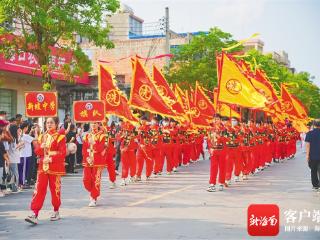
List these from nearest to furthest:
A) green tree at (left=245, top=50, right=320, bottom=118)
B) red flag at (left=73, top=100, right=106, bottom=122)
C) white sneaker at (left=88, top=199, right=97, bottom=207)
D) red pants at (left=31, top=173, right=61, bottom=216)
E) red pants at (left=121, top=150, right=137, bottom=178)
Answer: red pants at (left=31, top=173, right=61, bottom=216)
white sneaker at (left=88, top=199, right=97, bottom=207)
red flag at (left=73, top=100, right=106, bottom=122)
red pants at (left=121, top=150, right=137, bottom=178)
green tree at (left=245, top=50, right=320, bottom=118)

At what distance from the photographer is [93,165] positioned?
392 inches

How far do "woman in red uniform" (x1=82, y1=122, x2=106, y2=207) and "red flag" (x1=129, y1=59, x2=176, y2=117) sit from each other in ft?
14.3

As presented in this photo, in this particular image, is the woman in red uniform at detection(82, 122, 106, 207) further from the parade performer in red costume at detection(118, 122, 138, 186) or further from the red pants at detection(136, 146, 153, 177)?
the red pants at detection(136, 146, 153, 177)

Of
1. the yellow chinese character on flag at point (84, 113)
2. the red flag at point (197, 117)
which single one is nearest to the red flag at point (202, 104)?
the red flag at point (197, 117)

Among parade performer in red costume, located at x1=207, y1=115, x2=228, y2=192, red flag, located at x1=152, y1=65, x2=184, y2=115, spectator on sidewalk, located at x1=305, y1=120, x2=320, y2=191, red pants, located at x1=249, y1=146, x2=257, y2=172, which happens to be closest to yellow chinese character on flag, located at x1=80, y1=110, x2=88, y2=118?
parade performer in red costume, located at x1=207, y1=115, x2=228, y2=192

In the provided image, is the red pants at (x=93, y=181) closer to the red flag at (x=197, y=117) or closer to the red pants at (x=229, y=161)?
the red pants at (x=229, y=161)

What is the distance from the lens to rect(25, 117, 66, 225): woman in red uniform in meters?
8.46

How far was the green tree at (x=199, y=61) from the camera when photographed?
34.7 metres

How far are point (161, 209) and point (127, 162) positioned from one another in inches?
162

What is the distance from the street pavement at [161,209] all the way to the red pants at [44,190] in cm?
29

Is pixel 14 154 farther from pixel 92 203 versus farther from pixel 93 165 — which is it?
pixel 92 203

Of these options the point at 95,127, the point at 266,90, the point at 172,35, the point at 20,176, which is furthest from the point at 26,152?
the point at 172,35

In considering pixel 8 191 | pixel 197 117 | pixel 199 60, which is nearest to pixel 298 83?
pixel 199 60

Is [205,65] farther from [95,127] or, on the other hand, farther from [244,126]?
[95,127]
